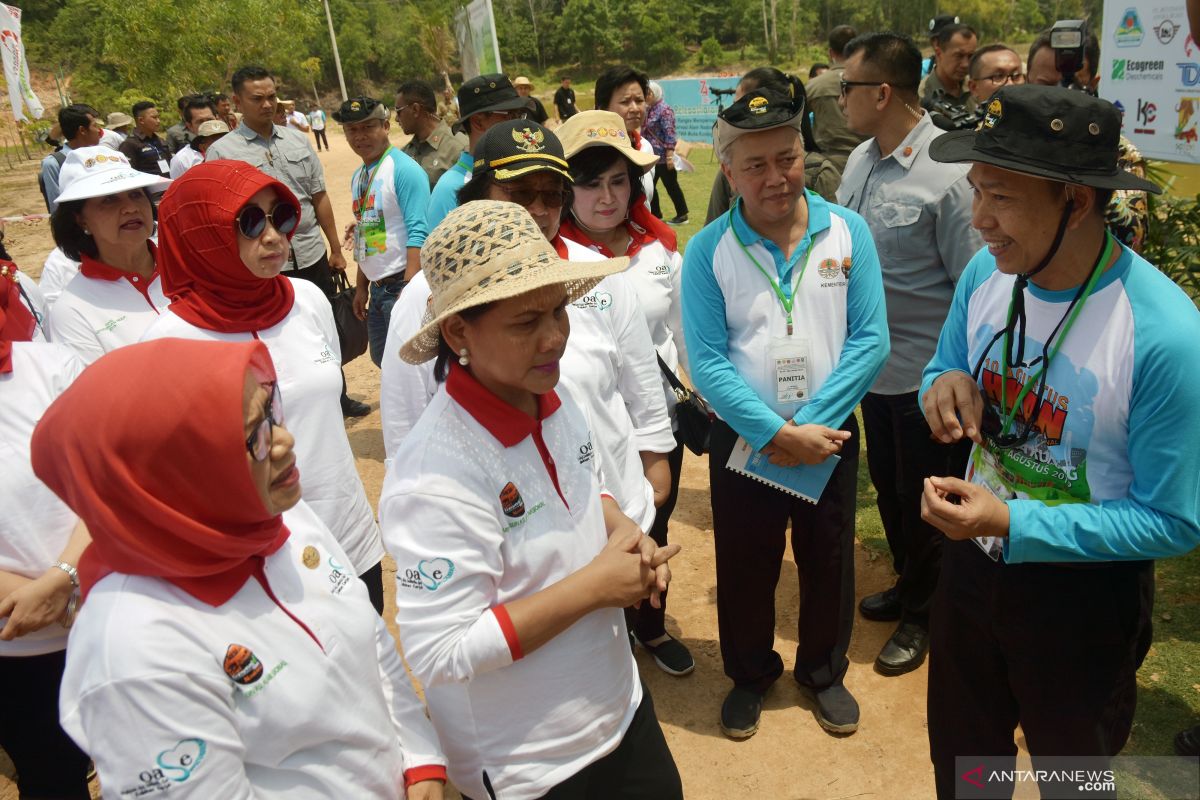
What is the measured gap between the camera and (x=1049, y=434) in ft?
6.53

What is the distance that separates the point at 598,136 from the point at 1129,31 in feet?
17.8

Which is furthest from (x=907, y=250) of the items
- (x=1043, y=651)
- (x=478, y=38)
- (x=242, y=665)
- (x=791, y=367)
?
(x=478, y=38)

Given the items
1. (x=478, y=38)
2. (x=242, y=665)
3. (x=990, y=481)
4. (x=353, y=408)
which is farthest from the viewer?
(x=478, y=38)

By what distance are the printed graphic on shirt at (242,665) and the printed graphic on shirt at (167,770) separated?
0.13m

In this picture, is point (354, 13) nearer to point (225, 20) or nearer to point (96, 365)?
point (225, 20)

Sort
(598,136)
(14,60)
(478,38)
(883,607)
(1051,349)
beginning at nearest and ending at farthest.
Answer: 1. (1051,349)
2. (598,136)
3. (883,607)
4. (478,38)
5. (14,60)

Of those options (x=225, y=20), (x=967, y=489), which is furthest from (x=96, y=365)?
(x=225, y=20)

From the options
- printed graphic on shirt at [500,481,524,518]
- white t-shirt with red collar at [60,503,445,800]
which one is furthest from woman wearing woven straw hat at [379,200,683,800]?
white t-shirt with red collar at [60,503,445,800]

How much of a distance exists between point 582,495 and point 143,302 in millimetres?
2519

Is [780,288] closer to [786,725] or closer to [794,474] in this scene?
[794,474]

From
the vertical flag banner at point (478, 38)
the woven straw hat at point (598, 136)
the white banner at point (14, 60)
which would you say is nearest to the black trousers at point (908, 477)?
the woven straw hat at point (598, 136)

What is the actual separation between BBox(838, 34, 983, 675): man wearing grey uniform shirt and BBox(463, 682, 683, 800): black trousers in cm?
187

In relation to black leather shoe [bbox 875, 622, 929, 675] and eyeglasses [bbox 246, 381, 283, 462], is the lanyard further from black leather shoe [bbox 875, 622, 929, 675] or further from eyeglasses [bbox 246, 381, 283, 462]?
black leather shoe [bbox 875, 622, 929, 675]

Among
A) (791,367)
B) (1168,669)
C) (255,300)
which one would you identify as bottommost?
(1168,669)
